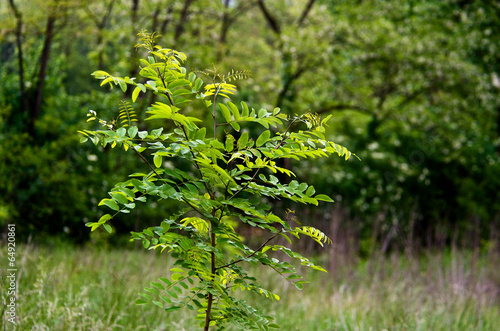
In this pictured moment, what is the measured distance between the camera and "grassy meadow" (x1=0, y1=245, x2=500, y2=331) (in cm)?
295

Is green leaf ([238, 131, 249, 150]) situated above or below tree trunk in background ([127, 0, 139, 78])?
below

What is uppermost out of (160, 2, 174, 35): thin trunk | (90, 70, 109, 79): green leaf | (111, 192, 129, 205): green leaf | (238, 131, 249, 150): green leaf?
(160, 2, 174, 35): thin trunk

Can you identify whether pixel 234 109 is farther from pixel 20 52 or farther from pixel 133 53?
pixel 133 53

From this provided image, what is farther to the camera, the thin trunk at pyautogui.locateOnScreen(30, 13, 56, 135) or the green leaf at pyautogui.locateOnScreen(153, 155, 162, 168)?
the thin trunk at pyautogui.locateOnScreen(30, 13, 56, 135)

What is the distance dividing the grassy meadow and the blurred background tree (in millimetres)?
1642

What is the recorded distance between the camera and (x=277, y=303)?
4.30m

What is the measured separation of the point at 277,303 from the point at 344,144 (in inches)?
A: 231

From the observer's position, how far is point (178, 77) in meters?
1.57

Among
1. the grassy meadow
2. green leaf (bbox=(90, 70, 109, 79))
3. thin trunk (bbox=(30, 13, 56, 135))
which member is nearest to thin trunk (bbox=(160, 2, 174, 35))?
thin trunk (bbox=(30, 13, 56, 135))

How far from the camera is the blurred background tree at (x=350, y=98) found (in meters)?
6.61

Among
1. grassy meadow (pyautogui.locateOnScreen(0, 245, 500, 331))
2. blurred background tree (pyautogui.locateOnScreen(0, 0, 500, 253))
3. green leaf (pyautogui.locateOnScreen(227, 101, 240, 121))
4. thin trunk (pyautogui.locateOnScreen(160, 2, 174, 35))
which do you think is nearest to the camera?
green leaf (pyautogui.locateOnScreen(227, 101, 240, 121))

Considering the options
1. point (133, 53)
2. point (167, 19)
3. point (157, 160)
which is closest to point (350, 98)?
point (167, 19)

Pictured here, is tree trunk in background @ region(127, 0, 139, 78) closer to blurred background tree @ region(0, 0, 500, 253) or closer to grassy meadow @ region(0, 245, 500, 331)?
blurred background tree @ region(0, 0, 500, 253)

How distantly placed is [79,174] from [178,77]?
231 inches
